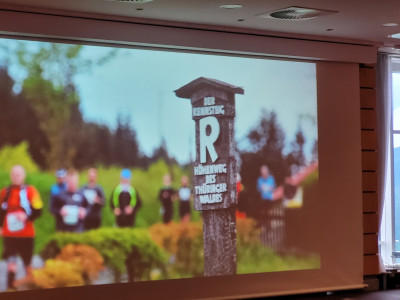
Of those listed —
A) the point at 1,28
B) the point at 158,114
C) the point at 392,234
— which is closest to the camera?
the point at 1,28

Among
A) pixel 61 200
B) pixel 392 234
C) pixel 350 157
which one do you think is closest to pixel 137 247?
pixel 61 200

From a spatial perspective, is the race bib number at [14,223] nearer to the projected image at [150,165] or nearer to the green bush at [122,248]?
the projected image at [150,165]

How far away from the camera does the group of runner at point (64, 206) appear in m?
8.85

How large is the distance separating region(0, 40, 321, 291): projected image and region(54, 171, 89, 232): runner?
0.01 meters

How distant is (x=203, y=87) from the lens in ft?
33.7

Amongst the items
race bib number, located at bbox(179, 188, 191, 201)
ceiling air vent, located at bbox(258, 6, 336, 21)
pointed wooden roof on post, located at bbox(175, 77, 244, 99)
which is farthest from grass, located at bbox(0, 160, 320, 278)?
ceiling air vent, located at bbox(258, 6, 336, 21)

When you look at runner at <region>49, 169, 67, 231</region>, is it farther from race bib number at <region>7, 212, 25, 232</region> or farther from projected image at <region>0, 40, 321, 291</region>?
race bib number at <region>7, 212, 25, 232</region>

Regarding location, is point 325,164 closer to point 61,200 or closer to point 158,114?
point 158,114

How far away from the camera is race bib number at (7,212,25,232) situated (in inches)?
348

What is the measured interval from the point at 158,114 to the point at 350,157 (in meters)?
3.28

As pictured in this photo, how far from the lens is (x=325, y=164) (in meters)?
11.3

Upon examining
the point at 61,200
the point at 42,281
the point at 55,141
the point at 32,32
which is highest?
the point at 32,32

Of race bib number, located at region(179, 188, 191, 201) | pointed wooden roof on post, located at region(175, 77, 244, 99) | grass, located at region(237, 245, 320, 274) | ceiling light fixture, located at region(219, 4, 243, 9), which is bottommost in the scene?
grass, located at region(237, 245, 320, 274)

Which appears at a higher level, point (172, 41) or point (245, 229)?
point (172, 41)
